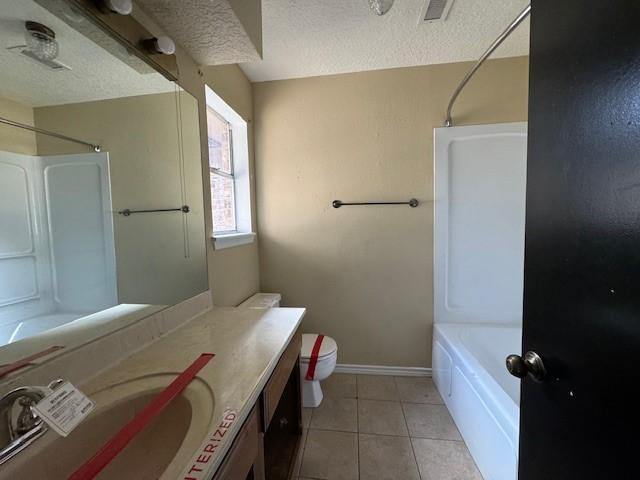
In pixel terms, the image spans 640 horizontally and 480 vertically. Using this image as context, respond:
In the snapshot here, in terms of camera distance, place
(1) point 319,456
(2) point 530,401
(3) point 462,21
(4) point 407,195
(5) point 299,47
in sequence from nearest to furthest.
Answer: (2) point 530,401, (1) point 319,456, (3) point 462,21, (5) point 299,47, (4) point 407,195

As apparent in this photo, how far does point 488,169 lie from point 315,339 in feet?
6.13

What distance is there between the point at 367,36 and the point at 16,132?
72.1 inches

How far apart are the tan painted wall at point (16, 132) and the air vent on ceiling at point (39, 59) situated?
0.49 feet

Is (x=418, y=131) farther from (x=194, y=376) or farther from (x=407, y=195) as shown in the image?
(x=194, y=376)

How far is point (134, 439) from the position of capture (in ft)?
2.37

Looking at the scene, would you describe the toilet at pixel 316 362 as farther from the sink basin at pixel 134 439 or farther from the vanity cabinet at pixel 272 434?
the sink basin at pixel 134 439

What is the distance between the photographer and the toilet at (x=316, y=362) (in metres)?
1.77

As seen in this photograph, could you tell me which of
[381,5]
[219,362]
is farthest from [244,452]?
[381,5]

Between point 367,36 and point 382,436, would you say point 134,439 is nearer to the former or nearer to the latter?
point 382,436

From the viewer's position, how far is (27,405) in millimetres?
570

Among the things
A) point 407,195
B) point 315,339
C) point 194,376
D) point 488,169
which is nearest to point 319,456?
point 315,339

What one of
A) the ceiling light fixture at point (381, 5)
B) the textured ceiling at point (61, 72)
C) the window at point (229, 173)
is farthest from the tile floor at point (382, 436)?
the ceiling light fixture at point (381, 5)

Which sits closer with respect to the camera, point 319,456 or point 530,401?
point 530,401

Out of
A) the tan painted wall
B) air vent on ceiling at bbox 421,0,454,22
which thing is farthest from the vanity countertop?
air vent on ceiling at bbox 421,0,454,22
